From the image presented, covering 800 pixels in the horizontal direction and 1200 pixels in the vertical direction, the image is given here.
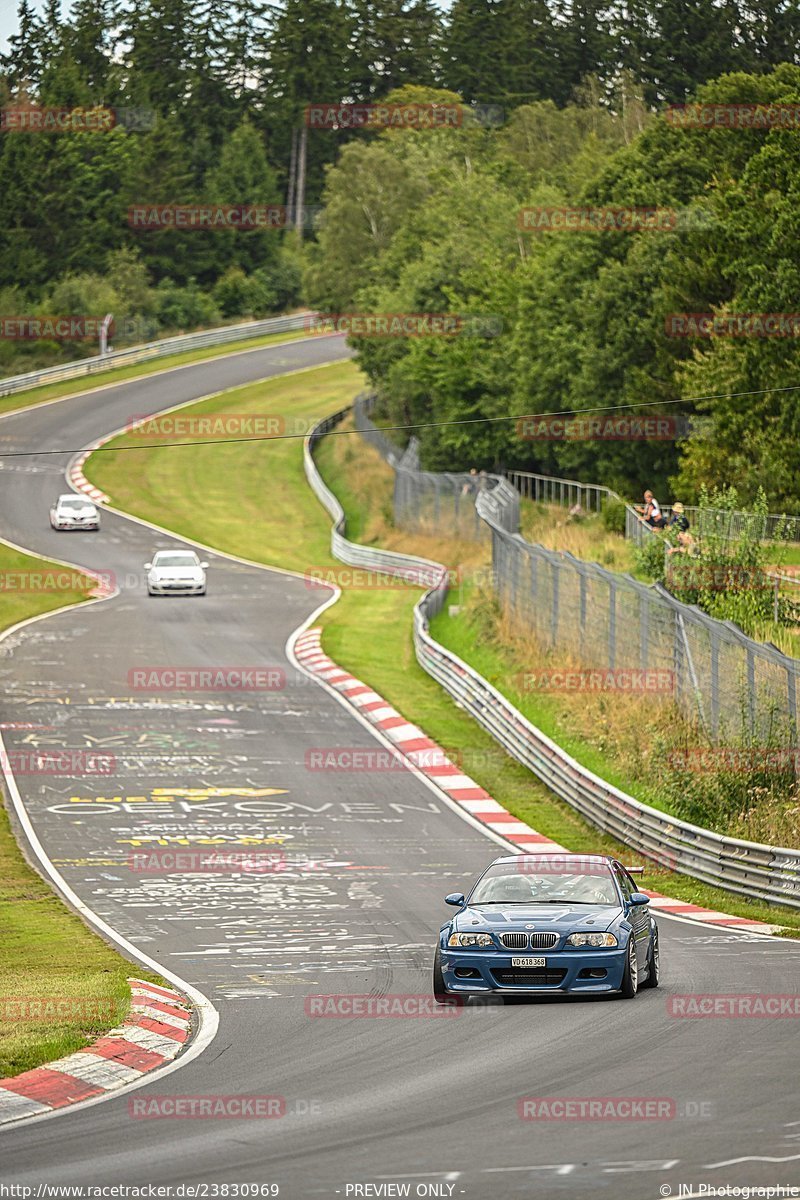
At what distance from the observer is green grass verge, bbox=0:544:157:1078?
41.7 feet

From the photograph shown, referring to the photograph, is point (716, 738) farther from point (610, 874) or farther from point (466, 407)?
point (466, 407)

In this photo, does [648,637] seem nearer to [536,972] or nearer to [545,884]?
[545,884]

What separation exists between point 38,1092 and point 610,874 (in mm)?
6323

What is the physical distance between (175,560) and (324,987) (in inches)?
1365

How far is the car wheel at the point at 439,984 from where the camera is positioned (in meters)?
14.5

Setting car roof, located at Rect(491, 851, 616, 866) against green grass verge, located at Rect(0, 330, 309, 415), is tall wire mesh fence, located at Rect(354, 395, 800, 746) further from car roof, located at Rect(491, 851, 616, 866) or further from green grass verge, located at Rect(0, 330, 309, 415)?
green grass verge, located at Rect(0, 330, 309, 415)

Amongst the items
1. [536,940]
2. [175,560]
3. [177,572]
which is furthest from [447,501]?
[536,940]

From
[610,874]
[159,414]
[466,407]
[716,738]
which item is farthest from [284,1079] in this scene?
[159,414]

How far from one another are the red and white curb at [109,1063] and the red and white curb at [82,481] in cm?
5558

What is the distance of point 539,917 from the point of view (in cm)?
1459

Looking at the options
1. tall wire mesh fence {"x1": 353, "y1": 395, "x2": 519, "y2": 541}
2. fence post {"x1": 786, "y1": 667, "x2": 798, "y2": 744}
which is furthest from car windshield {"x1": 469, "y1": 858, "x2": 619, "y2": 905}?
tall wire mesh fence {"x1": 353, "y1": 395, "x2": 519, "y2": 541}

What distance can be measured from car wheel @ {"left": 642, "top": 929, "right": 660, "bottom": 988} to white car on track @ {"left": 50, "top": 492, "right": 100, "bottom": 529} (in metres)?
48.1

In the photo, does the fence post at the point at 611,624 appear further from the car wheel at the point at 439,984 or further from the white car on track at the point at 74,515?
the white car on track at the point at 74,515


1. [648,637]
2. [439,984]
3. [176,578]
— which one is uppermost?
[648,637]
